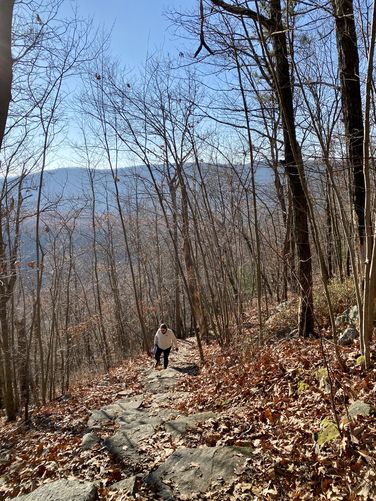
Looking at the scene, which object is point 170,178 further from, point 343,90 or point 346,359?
point 346,359

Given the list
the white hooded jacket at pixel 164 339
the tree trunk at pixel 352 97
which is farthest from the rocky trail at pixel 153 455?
the tree trunk at pixel 352 97

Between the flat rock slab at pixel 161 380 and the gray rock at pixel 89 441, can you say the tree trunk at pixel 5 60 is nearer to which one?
the gray rock at pixel 89 441

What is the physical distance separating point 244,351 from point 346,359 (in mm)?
3151

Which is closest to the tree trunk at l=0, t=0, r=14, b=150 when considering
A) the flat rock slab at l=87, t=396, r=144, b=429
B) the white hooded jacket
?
the flat rock slab at l=87, t=396, r=144, b=429

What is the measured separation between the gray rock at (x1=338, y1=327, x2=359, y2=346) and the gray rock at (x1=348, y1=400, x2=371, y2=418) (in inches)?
78.2

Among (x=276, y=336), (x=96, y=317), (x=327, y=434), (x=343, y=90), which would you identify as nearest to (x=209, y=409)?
(x=327, y=434)

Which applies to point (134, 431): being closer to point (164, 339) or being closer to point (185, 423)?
point (185, 423)

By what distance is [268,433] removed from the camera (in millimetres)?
4566

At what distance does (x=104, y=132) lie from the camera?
1455 cm

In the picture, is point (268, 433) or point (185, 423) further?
point (185, 423)

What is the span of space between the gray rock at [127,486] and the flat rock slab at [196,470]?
17cm

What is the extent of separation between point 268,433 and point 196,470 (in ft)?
3.07

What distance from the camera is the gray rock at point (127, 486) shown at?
424 cm

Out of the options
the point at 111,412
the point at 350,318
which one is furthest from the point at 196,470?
the point at 350,318
